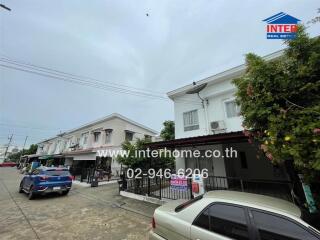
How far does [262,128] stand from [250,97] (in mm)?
798

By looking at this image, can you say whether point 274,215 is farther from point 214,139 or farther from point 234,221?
point 214,139

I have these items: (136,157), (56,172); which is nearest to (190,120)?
(136,157)

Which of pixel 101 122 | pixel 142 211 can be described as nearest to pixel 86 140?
pixel 101 122

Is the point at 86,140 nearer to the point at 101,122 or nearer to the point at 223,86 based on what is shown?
the point at 101,122

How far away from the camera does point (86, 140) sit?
78.2ft

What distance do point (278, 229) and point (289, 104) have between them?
265 centimetres

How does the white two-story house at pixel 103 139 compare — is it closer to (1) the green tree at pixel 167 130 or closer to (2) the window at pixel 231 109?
(1) the green tree at pixel 167 130

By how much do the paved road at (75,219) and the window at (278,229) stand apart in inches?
138

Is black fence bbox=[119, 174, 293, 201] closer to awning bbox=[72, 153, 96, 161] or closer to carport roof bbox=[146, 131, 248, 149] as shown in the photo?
carport roof bbox=[146, 131, 248, 149]

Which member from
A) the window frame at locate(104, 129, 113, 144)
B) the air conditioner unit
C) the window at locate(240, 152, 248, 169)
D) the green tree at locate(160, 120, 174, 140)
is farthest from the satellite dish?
the window frame at locate(104, 129, 113, 144)

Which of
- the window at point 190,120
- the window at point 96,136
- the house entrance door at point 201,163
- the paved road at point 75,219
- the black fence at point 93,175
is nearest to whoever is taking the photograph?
the paved road at point 75,219

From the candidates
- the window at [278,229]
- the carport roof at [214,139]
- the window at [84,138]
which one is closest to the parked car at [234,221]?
the window at [278,229]

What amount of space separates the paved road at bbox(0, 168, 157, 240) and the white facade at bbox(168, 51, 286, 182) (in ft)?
15.0

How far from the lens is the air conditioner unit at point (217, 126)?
9406mm
